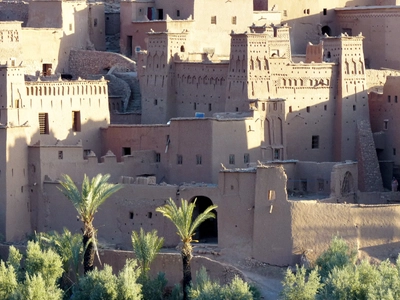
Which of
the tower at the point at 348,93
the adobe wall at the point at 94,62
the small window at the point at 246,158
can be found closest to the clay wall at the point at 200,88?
the small window at the point at 246,158

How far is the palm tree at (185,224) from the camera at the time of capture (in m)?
58.6

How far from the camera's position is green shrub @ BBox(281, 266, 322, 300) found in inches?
2191

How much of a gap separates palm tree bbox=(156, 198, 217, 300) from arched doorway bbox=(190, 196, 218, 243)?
221cm

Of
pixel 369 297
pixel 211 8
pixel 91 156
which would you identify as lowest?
pixel 369 297

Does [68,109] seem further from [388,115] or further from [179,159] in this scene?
[388,115]

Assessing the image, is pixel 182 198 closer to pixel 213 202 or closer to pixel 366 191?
pixel 213 202

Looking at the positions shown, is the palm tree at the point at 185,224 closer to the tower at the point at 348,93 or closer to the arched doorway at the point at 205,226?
the arched doorway at the point at 205,226

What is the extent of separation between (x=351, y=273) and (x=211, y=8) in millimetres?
16681

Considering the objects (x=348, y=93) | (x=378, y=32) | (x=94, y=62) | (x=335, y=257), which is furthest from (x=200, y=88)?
(x=335, y=257)

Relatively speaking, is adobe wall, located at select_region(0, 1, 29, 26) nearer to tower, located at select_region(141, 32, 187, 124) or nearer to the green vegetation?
tower, located at select_region(141, 32, 187, 124)

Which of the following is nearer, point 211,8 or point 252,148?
point 252,148

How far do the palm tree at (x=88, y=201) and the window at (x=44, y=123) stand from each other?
385 cm

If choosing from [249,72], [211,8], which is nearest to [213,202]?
[249,72]

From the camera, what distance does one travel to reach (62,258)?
60219 millimetres
